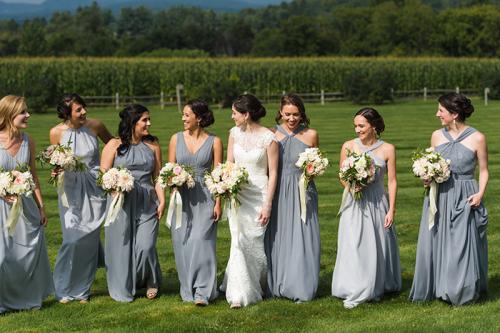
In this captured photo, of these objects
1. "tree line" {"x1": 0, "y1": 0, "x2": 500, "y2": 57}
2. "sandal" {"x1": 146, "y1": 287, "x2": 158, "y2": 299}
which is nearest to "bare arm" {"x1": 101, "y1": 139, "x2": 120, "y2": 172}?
"sandal" {"x1": 146, "y1": 287, "x2": 158, "y2": 299}

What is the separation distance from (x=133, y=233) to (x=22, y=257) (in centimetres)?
116

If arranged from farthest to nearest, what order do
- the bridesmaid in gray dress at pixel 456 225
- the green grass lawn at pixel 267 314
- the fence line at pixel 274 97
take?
1. the fence line at pixel 274 97
2. the bridesmaid in gray dress at pixel 456 225
3. the green grass lawn at pixel 267 314

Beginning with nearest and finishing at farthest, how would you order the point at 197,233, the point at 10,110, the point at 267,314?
the point at 267,314
the point at 10,110
the point at 197,233

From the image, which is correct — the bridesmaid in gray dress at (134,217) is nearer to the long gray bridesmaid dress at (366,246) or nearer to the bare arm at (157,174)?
the bare arm at (157,174)

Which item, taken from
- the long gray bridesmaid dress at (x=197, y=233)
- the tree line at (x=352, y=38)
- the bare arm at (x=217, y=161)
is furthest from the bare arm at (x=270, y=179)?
the tree line at (x=352, y=38)

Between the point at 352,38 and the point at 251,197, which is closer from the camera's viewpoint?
the point at 251,197

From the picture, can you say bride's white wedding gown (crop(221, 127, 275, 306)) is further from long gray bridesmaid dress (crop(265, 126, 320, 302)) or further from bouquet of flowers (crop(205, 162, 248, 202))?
bouquet of flowers (crop(205, 162, 248, 202))

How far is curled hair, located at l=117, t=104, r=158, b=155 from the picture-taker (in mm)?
9891

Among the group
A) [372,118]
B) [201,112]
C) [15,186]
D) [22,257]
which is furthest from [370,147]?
[22,257]

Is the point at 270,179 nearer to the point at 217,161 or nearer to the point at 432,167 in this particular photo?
the point at 217,161

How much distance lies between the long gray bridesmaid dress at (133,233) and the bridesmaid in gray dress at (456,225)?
9.02ft

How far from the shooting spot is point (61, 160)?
980 centimetres

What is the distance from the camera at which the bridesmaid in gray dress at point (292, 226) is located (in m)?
9.78

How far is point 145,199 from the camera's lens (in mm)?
9984
